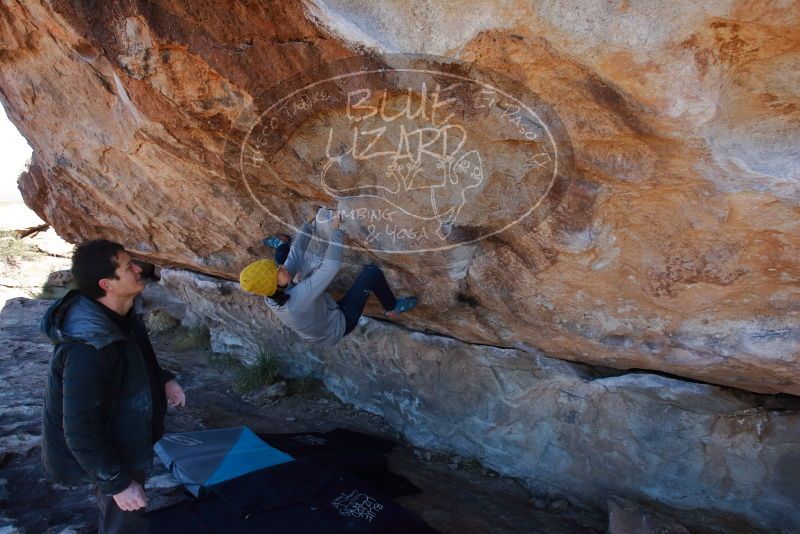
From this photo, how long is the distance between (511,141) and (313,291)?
1334mm

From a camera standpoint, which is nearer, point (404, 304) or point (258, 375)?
point (404, 304)

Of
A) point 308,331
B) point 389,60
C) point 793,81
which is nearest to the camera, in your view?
point 793,81

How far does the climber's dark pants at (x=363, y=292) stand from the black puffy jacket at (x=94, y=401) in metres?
1.45

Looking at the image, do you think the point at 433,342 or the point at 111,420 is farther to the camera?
the point at 433,342

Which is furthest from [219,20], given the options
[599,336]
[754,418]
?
[754,418]

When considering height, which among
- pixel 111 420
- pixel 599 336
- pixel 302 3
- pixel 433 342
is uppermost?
pixel 302 3

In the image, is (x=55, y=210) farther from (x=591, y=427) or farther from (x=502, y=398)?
(x=591, y=427)

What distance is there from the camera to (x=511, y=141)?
2.35 meters

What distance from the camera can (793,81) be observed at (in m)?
1.74

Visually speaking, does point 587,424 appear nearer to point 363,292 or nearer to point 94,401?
point 363,292

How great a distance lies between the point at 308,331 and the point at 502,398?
1348mm

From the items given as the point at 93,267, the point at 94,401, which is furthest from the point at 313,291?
the point at 94,401

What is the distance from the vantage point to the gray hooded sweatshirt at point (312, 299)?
10.0ft

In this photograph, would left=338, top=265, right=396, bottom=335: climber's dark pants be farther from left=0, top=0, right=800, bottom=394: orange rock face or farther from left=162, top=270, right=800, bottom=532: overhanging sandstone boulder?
left=162, top=270, right=800, bottom=532: overhanging sandstone boulder
